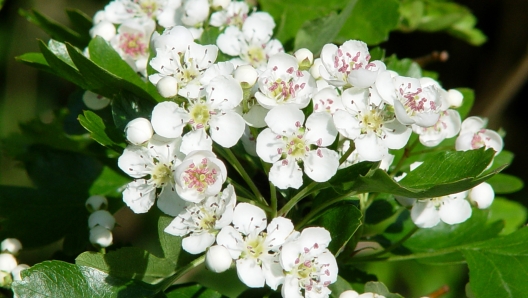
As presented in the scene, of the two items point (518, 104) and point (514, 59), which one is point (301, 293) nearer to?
point (514, 59)

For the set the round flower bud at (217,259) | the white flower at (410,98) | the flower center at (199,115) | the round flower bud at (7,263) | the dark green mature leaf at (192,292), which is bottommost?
the round flower bud at (7,263)

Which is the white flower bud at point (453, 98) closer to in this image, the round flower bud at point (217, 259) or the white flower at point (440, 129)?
the white flower at point (440, 129)

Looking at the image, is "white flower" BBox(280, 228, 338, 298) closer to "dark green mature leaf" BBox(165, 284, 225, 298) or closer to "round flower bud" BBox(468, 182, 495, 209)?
"dark green mature leaf" BBox(165, 284, 225, 298)

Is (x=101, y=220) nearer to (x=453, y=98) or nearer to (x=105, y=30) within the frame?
(x=105, y=30)

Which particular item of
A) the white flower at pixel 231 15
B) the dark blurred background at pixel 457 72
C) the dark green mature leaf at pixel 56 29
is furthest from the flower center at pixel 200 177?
the dark blurred background at pixel 457 72

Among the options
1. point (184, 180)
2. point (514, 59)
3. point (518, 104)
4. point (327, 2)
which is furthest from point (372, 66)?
point (518, 104)

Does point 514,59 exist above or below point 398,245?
below

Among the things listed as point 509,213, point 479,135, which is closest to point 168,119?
point 479,135
